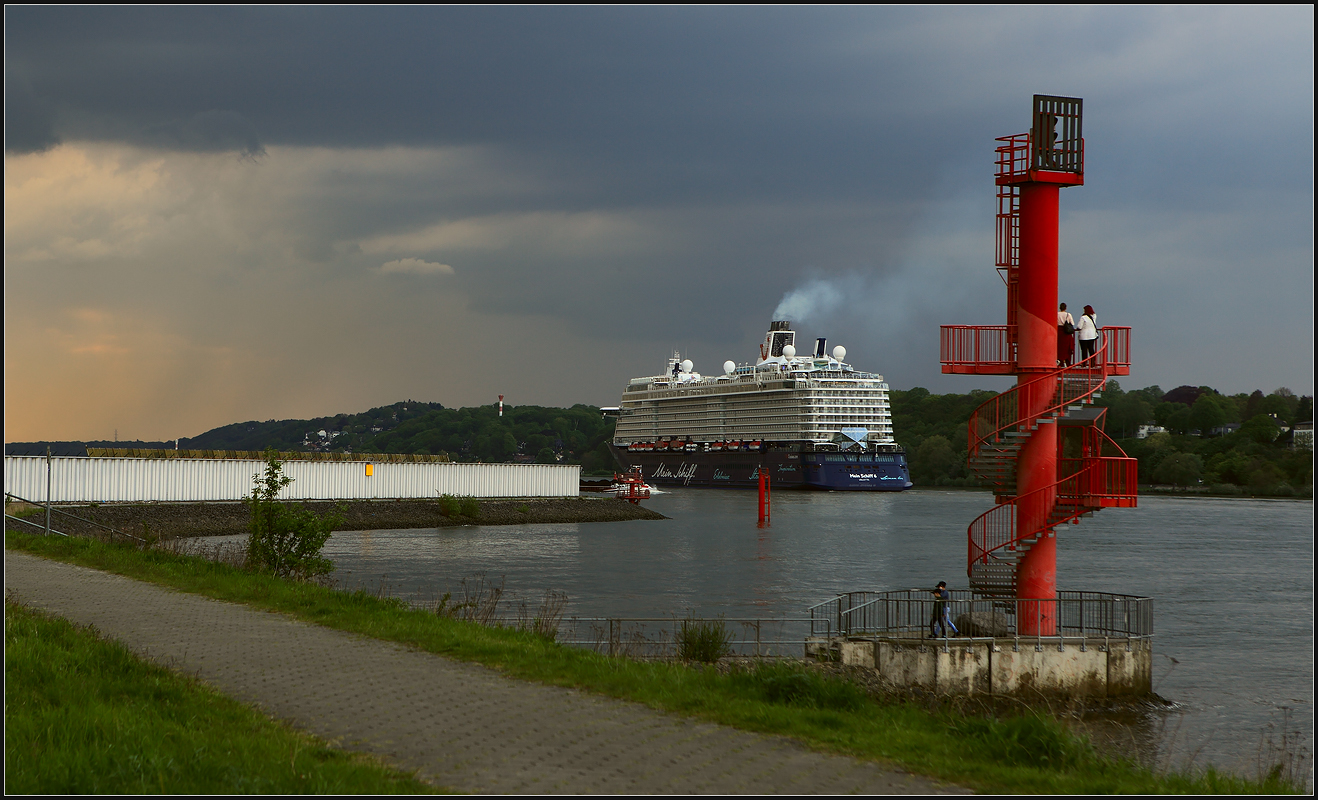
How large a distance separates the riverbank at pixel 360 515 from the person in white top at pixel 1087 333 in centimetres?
2681

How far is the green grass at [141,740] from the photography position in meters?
6.08

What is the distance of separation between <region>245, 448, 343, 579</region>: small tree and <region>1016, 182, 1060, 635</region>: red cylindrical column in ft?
40.7

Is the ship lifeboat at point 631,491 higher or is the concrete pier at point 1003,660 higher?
the concrete pier at point 1003,660

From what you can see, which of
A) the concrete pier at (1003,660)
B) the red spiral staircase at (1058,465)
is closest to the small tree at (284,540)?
the concrete pier at (1003,660)

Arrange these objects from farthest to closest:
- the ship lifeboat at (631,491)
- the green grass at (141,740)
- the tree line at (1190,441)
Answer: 1. the tree line at (1190,441)
2. the ship lifeboat at (631,491)
3. the green grass at (141,740)

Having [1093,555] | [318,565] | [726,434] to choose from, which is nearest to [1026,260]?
[318,565]

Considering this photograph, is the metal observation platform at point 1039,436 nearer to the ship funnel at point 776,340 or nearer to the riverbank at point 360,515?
the riverbank at point 360,515

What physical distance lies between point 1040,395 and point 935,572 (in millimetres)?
21810

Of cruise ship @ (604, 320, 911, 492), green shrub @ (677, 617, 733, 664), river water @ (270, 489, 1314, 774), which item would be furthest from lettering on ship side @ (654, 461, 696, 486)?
green shrub @ (677, 617, 733, 664)

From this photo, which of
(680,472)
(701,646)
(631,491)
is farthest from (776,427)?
(701,646)

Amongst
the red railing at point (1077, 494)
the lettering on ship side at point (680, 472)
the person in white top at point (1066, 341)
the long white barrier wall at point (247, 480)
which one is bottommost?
the lettering on ship side at point (680, 472)

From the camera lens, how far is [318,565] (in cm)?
1988

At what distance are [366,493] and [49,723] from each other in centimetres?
5723

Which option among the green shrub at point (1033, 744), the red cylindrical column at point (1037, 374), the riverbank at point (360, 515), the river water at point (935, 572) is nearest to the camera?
the green shrub at point (1033, 744)
